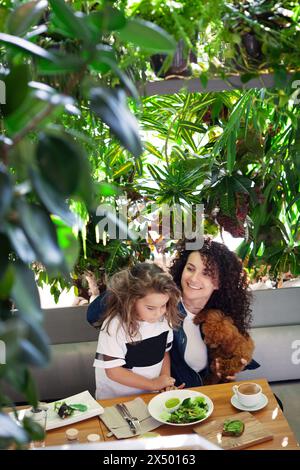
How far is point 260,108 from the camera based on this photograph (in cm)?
305

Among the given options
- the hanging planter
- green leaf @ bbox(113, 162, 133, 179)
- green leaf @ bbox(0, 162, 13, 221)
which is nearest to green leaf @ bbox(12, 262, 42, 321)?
green leaf @ bbox(0, 162, 13, 221)

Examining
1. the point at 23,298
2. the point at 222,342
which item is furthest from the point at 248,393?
the point at 23,298

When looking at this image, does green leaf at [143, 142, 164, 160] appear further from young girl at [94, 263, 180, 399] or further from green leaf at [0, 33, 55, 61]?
green leaf at [0, 33, 55, 61]

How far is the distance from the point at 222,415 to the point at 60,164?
6.95ft

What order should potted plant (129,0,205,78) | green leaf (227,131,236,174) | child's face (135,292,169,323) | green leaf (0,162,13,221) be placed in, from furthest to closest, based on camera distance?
child's face (135,292,169,323), green leaf (227,131,236,174), potted plant (129,0,205,78), green leaf (0,162,13,221)

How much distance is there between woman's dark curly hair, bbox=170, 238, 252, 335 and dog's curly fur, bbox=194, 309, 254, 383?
0.14ft

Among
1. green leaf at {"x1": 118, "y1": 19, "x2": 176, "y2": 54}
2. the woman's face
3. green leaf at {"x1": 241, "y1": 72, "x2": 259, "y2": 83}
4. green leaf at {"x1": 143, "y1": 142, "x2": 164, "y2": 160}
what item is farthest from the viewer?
green leaf at {"x1": 143, "y1": 142, "x2": 164, "y2": 160}

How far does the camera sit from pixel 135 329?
10.5 feet

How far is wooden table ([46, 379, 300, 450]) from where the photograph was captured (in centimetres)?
261

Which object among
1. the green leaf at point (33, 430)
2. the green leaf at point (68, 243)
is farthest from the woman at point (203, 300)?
the green leaf at point (68, 243)

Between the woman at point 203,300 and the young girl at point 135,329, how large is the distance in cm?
13

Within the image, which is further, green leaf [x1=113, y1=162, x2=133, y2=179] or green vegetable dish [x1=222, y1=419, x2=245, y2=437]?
green leaf [x1=113, y1=162, x2=133, y2=179]

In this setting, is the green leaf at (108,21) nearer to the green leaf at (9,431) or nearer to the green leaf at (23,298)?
the green leaf at (23,298)

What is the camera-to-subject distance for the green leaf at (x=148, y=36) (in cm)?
111
